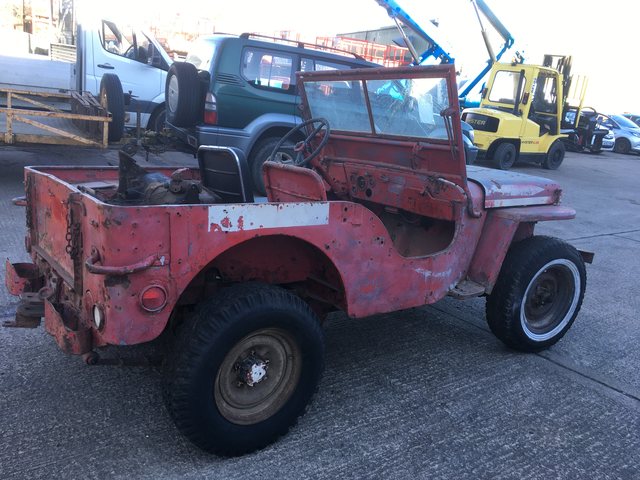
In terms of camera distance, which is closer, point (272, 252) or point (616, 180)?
point (272, 252)

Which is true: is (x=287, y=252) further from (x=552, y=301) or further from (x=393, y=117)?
(x=552, y=301)

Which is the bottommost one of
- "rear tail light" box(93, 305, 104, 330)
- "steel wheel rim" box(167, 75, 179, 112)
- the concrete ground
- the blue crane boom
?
the concrete ground

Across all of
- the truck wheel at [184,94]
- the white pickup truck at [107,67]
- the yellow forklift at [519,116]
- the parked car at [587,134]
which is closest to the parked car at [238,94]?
the truck wheel at [184,94]

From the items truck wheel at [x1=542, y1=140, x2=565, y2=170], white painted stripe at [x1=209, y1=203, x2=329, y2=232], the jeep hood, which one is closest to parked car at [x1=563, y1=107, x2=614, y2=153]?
truck wheel at [x1=542, y1=140, x2=565, y2=170]

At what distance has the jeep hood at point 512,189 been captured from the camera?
3.58 m

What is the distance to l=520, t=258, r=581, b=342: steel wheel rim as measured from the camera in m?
3.89

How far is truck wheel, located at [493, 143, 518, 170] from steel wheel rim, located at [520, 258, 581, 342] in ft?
34.3

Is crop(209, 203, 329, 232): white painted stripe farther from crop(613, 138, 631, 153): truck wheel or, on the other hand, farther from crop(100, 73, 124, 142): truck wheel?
crop(613, 138, 631, 153): truck wheel

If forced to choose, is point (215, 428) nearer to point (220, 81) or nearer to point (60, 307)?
point (60, 307)

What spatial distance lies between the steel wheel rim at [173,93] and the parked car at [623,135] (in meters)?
21.0

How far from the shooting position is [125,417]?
278cm

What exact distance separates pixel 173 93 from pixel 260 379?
6.09m

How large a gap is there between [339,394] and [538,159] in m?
13.6

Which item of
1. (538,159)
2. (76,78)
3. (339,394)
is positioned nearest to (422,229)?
(339,394)
